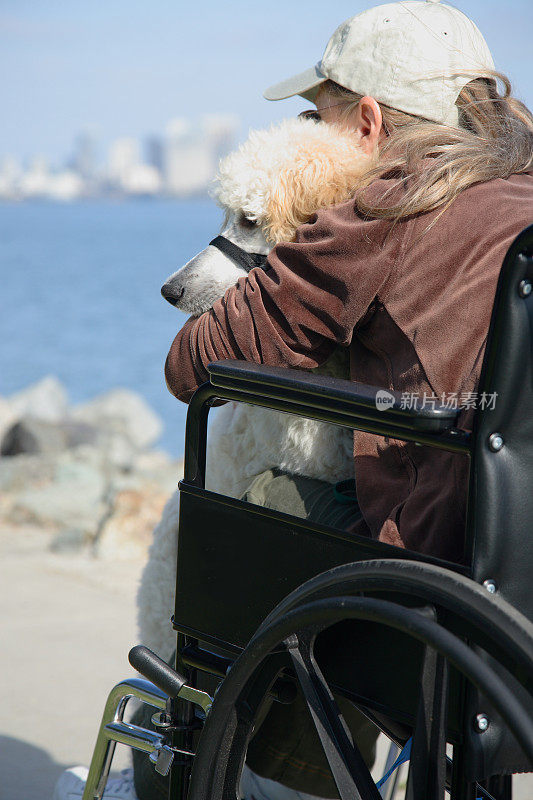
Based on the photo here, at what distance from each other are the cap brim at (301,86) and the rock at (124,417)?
25.6ft

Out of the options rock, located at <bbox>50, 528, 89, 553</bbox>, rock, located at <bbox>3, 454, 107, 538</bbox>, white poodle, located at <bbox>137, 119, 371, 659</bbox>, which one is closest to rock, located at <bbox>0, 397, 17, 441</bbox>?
rock, located at <bbox>3, 454, 107, 538</bbox>

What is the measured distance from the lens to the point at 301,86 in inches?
60.0

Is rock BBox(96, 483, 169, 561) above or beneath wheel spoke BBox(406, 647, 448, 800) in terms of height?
above

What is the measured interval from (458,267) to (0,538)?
3428 mm

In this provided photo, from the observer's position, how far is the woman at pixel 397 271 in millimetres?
1218

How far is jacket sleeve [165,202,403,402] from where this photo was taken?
1.25m

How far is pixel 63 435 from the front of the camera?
7578 mm

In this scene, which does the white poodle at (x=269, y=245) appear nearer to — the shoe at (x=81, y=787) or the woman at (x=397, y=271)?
the woman at (x=397, y=271)

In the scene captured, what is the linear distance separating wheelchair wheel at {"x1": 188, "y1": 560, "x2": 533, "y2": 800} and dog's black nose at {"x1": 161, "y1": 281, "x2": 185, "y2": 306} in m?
0.66

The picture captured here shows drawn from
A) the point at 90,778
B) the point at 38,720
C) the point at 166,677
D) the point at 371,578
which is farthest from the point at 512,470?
the point at 38,720

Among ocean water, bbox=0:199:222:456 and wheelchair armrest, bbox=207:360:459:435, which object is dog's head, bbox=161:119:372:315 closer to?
ocean water, bbox=0:199:222:456

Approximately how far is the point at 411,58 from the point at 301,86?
20 centimetres

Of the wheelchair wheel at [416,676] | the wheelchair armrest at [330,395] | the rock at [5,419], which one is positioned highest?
the rock at [5,419]

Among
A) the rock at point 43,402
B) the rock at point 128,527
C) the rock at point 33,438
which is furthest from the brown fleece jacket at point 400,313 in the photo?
the rock at point 43,402
